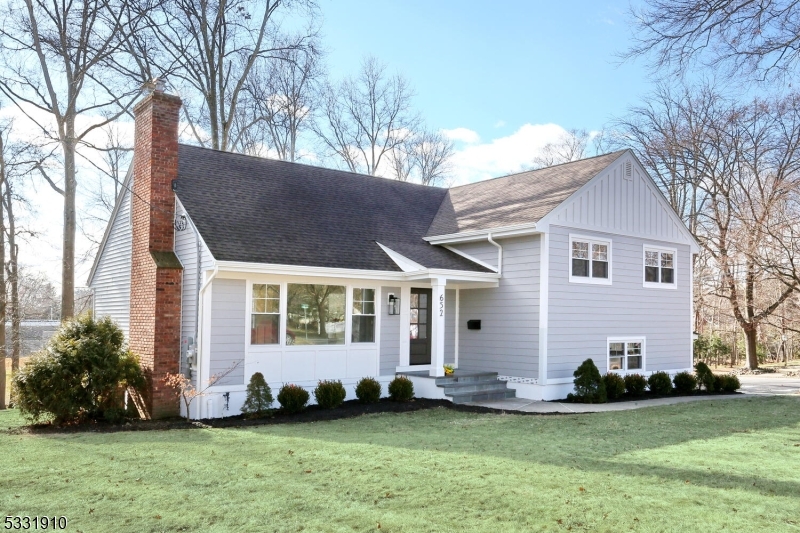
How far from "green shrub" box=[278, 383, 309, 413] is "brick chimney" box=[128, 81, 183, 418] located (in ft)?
6.35

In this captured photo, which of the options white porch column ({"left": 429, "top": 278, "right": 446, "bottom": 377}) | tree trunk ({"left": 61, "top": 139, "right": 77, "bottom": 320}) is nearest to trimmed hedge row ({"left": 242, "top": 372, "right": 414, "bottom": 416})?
white porch column ({"left": 429, "top": 278, "right": 446, "bottom": 377})

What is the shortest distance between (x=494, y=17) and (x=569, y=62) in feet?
7.21

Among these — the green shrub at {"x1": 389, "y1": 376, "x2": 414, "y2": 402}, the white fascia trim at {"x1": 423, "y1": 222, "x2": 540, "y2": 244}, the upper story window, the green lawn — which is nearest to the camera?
the green lawn

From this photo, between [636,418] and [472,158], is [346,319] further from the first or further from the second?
[472,158]

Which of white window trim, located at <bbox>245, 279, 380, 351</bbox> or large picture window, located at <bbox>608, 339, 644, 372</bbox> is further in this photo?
large picture window, located at <bbox>608, 339, 644, 372</bbox>

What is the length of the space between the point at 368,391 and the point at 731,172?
19.7 m

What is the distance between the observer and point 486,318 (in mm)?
14266

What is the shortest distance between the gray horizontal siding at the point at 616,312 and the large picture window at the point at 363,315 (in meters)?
3.75

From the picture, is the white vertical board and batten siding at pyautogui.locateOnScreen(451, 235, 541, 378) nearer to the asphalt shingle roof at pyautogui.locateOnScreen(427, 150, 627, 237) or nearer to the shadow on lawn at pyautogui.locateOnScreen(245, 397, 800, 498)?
the asphalt shingle roof at pyautogui.locateOnScreen(427, 150, 627, 237)

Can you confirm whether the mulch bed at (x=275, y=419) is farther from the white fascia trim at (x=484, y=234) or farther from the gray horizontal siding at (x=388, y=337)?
the white fascia trim at (x=484, y=234)

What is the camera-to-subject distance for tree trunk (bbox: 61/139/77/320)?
1677 centimetres

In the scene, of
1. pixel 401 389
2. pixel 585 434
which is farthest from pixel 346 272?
pixel 585 434

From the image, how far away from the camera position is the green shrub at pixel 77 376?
973 centimetres

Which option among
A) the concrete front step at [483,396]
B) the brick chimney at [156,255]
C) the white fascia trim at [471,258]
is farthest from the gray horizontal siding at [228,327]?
the white fascia trim at [471,258]
